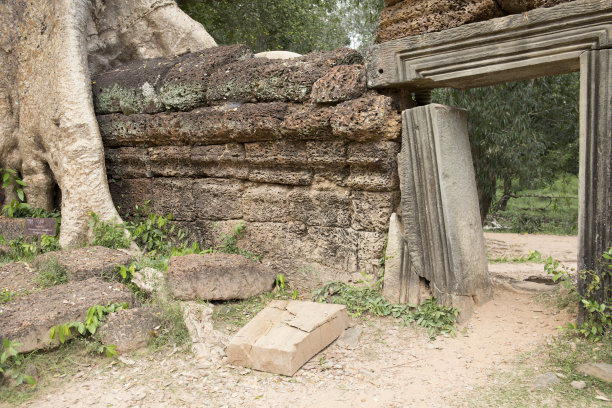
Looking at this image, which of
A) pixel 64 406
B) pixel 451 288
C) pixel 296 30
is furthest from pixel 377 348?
pixel 296 30

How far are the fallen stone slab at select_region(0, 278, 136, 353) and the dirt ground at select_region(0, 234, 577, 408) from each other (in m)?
0.33

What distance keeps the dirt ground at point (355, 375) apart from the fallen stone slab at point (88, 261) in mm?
1068

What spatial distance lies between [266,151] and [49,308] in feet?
6.62

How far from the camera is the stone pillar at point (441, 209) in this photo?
3.63 metres

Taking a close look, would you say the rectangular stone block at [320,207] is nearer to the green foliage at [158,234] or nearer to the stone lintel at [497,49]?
the stone lintel at [497,49]

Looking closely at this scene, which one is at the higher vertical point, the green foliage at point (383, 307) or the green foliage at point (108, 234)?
the green foliage at point (108, 234)

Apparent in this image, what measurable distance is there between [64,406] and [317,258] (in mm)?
2120

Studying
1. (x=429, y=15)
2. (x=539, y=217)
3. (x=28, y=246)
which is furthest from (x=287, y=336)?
(x=539, y=217)

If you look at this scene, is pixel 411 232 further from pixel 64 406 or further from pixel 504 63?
pixel 64 406

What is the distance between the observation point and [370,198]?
395 cm

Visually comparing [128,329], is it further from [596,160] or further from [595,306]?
[596,160]

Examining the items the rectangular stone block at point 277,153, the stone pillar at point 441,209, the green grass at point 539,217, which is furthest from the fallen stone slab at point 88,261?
the green grass at point 539,217

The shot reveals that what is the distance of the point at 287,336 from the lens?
3207mm

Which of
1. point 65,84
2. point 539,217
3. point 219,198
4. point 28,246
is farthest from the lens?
point 539,217
